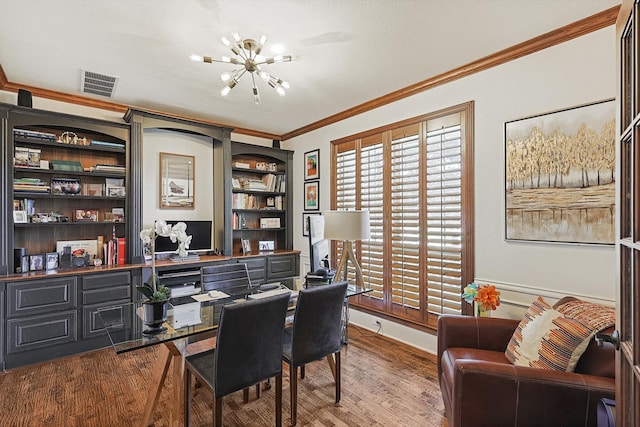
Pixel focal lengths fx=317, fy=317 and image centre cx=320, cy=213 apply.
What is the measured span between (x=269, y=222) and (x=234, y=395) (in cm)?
286

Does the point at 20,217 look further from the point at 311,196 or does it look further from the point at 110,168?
the point at 311,196

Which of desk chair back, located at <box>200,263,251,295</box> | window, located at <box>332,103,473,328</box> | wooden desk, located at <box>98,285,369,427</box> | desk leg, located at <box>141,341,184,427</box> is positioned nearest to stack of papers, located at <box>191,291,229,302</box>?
desk chair back, located at <box>200,263,251,295</box>

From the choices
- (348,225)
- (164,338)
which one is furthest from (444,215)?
(164,338)

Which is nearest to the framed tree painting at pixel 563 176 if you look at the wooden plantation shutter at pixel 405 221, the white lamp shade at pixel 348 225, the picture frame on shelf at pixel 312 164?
the wooden plantation shutter at pixel 405 221

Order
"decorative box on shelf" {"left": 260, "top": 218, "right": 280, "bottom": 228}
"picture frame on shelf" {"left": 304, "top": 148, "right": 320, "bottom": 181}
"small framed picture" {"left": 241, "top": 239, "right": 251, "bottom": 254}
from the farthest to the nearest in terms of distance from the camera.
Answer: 1. "decorative box on shelf" {"left": 260, "top": 218, "right": 280, "bottom": 228}
2. "small framed picture" {"left": 241, "top": 239, "right": 251, "bottom": 254}
3. "picture frame on shelf" {"left": 304, "top": 148, "right": 320, "bottom": 181}

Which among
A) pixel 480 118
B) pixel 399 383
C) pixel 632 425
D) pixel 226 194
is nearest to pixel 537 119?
pixel 480 118

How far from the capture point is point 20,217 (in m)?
3.14

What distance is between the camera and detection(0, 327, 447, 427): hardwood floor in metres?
2.14

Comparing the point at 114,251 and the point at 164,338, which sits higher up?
the point at 114,251

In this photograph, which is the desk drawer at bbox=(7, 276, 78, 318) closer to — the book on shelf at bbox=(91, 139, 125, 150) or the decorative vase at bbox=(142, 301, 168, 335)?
the book on shelf at bbox=(91, 139, 125, 150)

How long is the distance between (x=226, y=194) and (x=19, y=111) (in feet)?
7.24

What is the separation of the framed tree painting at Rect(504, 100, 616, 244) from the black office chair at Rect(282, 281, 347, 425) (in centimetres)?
156

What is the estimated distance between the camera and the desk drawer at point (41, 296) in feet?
9.45

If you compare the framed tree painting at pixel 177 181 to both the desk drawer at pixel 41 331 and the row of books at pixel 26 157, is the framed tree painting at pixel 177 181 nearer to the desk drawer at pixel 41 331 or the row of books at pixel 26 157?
the row of books at pixel 26 157
